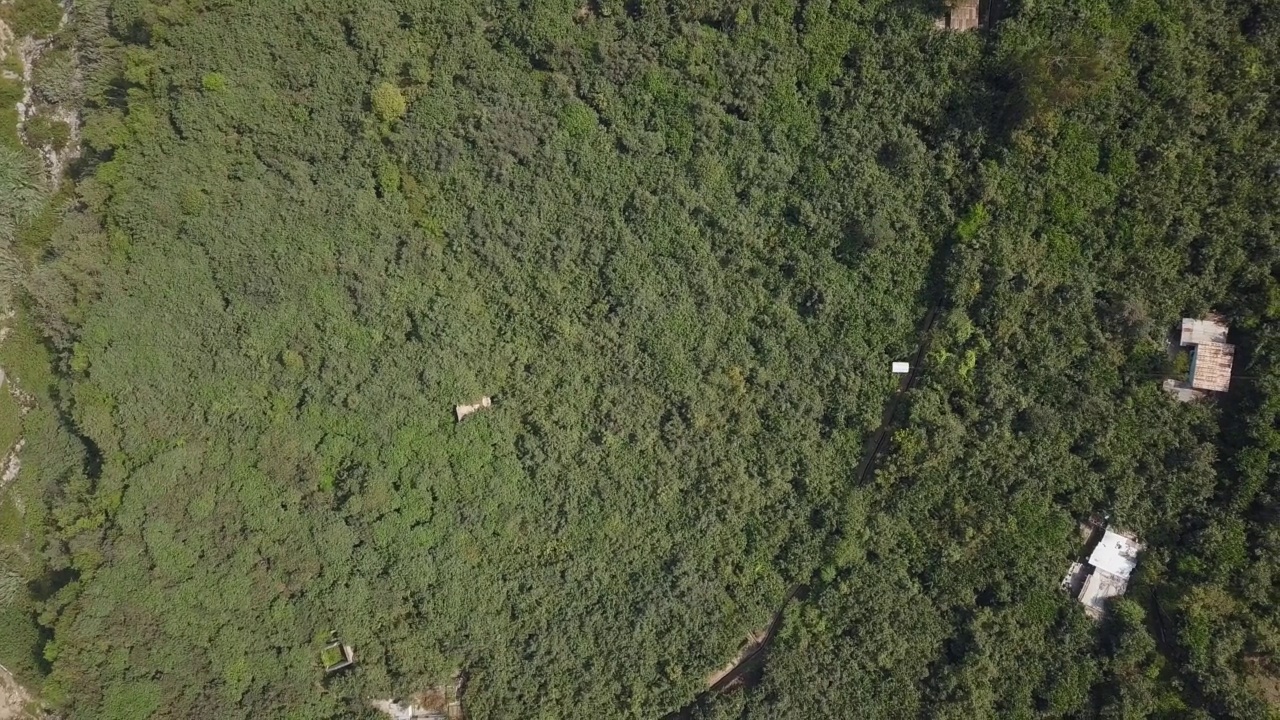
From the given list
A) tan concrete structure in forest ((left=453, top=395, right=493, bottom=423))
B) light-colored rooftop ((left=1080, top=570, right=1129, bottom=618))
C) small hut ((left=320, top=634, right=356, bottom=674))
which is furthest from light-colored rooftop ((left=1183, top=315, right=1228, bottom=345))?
small hut ((left=320, top=634, right=356, bottom=674))

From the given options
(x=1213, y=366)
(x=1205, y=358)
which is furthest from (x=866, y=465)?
(x=1213, y=366)

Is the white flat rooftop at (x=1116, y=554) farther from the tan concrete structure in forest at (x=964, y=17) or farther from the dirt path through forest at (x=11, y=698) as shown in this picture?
the dirt path through forest at (x=11, y=698)

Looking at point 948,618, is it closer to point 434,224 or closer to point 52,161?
point 434,224

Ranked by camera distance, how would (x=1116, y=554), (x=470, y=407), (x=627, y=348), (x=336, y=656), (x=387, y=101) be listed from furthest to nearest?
(x=387, y=101) < (x=470, y=407) < (x=627, y=348) < (x=336, y=656) < (x=1116, y=554)

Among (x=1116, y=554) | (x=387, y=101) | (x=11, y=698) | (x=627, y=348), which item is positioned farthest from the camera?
(x=11, y=698)

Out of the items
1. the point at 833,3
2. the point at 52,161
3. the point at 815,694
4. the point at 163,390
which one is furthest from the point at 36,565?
the point at 833,3

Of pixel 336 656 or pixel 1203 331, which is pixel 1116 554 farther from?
pixel 336 656

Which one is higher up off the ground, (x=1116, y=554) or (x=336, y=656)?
(x=1116, y=554)

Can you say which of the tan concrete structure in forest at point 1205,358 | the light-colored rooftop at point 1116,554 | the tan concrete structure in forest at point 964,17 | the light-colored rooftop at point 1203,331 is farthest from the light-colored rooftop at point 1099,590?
the tan concrete structure in forest at point 964,17

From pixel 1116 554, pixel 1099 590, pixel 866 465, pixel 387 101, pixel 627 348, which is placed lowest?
pixel 1099 590
